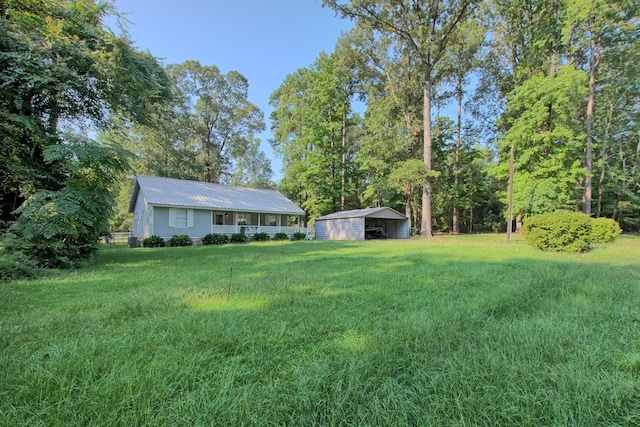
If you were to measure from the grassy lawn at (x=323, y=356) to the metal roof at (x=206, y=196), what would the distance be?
13.2 m

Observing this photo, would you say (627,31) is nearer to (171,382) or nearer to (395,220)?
(395,220)

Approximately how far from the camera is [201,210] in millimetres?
18250

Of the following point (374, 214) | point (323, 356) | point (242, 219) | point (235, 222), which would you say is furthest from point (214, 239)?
point (323, 356)

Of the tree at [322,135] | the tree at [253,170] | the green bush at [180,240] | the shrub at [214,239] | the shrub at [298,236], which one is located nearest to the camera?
the green bush at [180,240]

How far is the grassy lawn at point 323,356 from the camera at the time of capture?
1700 millimetres

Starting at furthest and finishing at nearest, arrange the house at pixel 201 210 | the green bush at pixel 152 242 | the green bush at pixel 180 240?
the house at pixel 201 210
the green bush at pixel 180 240
the green bush at pixel 152 242

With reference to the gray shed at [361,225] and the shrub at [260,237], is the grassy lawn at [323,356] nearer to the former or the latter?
the shrub at [260,237]

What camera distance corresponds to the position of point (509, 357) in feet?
7.73

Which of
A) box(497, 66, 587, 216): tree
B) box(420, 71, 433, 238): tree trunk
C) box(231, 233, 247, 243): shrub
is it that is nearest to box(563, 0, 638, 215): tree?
box(497, 66, 587, 216): tree

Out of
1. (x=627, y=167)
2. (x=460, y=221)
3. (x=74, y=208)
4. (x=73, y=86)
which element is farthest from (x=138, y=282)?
(x=627, y=167)

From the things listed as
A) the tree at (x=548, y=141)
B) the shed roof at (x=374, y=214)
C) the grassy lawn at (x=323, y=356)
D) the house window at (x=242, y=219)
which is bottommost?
the grassy lawn at (x=323, y=356)

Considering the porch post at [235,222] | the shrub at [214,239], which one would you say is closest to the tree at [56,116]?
the shrub at [214,239]

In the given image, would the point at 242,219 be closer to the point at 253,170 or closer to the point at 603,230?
the point at 253,170

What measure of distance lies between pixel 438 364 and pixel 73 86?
11.1 meters
